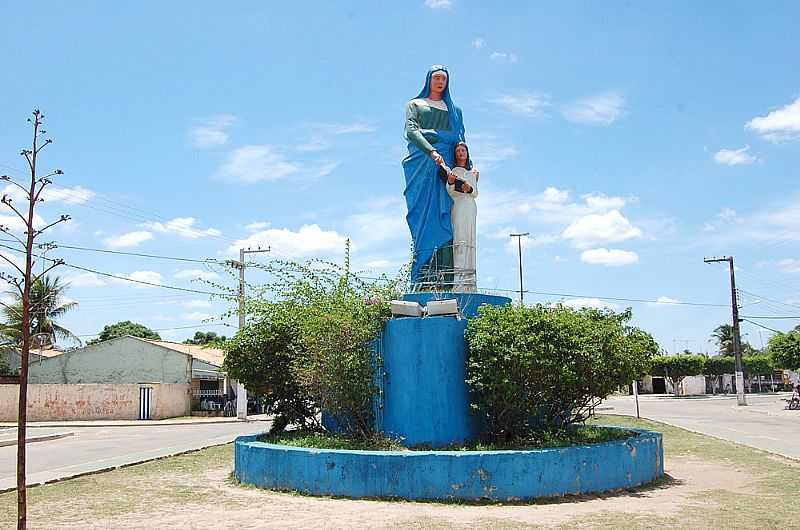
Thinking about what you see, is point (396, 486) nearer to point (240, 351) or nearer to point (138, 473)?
point (240, 351)

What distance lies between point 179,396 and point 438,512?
2901cm

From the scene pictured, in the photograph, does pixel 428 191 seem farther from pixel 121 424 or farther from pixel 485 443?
pixel 121 424

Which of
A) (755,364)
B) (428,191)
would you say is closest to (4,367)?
(428,191)

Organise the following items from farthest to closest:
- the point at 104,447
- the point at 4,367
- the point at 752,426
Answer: the point at 4,367
the point at 752,426
the point at 104,447

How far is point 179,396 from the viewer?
36.2m

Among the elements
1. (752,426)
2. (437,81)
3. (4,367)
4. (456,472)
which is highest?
(437,81)

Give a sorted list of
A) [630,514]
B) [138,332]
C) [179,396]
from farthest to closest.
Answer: [138,332] → [179,396] → [630,514]

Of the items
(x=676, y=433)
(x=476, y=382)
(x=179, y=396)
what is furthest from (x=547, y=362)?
(x=179, y=396)

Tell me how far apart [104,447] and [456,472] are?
553 inches

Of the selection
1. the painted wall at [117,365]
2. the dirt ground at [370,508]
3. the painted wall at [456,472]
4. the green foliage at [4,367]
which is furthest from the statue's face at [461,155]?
the green foliage at [4,367]

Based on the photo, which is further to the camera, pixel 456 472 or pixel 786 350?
pixel 786 350

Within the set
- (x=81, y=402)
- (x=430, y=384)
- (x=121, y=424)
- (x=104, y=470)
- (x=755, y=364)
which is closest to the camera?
(x=430, y=384)

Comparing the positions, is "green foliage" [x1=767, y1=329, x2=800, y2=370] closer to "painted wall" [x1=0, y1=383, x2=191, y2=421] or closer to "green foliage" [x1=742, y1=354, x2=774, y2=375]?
"green foliage" [x1=742, y1=354, x2=774, y2=375]

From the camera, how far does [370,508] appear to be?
32.2 ft
